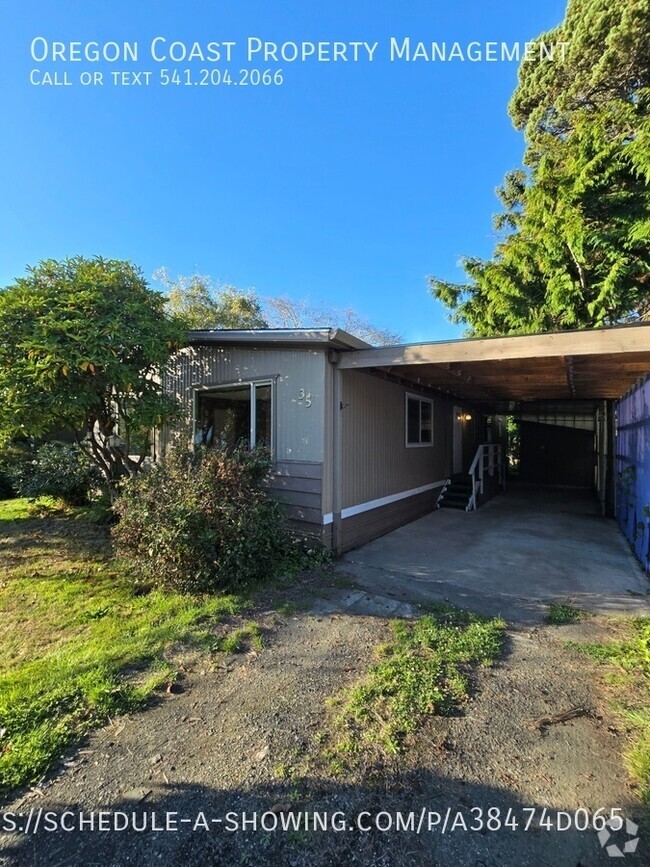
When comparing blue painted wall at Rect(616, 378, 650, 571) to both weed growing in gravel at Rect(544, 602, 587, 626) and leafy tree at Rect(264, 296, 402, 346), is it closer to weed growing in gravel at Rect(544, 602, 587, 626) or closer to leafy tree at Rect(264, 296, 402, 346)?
weed growing in gravel at Rect(544, 602, 587, 626)

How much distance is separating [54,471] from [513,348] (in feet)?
25.6

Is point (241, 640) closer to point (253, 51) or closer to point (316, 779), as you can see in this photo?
point (316, 779)

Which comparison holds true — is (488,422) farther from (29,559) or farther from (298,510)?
(29,559)

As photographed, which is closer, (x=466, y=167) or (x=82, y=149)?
(x=82, y=149)

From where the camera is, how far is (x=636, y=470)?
588cm

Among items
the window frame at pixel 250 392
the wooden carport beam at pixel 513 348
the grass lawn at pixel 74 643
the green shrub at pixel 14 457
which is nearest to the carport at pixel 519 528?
the wooden carport beam at pixel 513 348

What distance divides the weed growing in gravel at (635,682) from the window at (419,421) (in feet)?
16.2

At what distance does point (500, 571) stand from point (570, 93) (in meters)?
12.5

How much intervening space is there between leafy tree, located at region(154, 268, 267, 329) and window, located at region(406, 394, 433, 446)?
13111 mm

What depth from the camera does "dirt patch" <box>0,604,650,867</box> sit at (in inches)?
62.9

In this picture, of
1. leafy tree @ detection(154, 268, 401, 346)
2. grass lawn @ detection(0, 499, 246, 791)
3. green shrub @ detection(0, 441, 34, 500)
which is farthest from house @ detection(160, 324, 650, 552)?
leafy tree @ detection(154, 268, 401, 346)

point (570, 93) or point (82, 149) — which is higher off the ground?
point (570, 93)

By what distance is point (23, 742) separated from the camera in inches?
83.1

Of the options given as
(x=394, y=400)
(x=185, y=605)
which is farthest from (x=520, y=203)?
(x=185, y=605)
